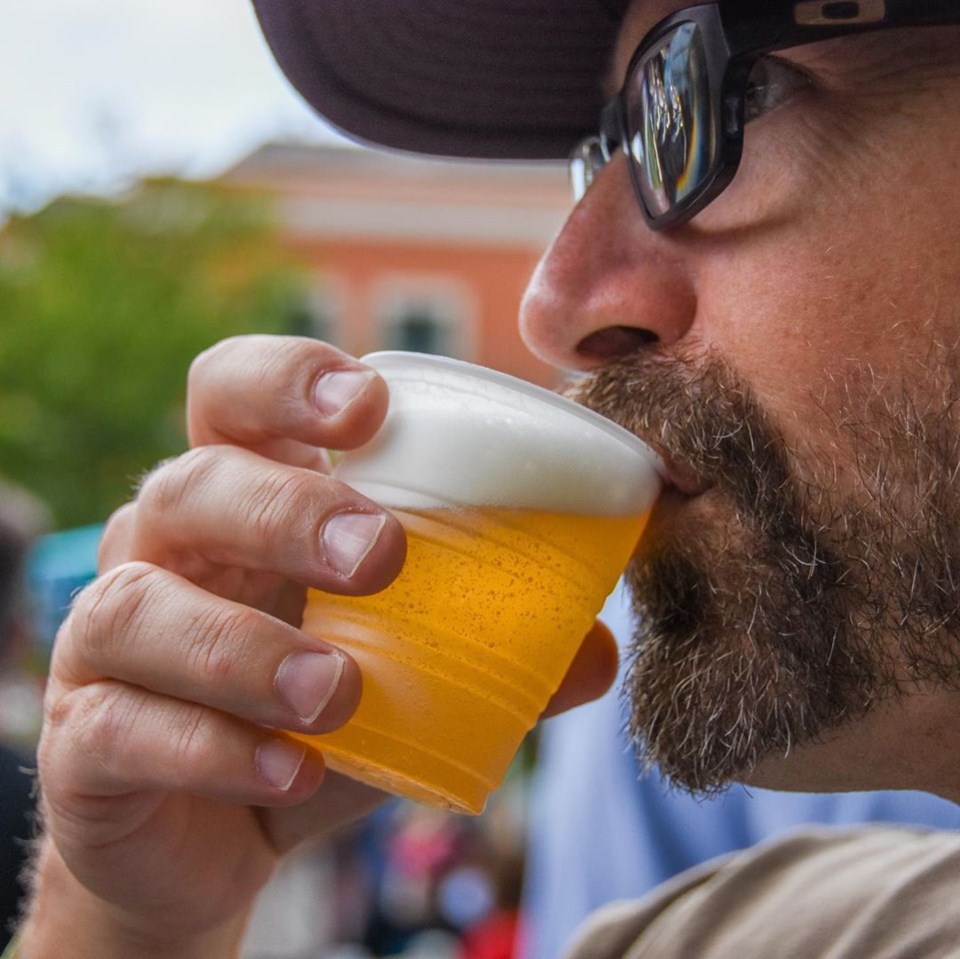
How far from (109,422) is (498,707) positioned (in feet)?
75.2

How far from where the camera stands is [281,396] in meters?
1.39

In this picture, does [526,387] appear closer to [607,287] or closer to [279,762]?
[607,287]

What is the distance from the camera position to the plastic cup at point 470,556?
3.86ft

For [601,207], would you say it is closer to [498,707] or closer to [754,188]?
[754,188]

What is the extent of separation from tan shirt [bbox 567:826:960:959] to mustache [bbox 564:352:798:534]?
1.67 feet

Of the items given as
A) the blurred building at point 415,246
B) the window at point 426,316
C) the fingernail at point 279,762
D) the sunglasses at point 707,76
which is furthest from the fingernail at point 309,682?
the window at point 426,316

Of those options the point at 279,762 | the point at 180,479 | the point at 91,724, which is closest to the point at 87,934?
the point at 91,724

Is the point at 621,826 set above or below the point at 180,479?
below

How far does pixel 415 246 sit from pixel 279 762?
3009 cm

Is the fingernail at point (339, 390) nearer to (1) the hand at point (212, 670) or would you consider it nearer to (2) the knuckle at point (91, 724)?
(1) the hand at point (212, 670)

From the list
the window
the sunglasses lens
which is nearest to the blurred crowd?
the sunglasses lens

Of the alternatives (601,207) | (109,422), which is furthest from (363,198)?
(601,207)

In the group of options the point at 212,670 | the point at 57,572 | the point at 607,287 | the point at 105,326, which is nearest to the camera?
the point at 212,670

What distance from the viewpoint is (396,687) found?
3.98 feet
